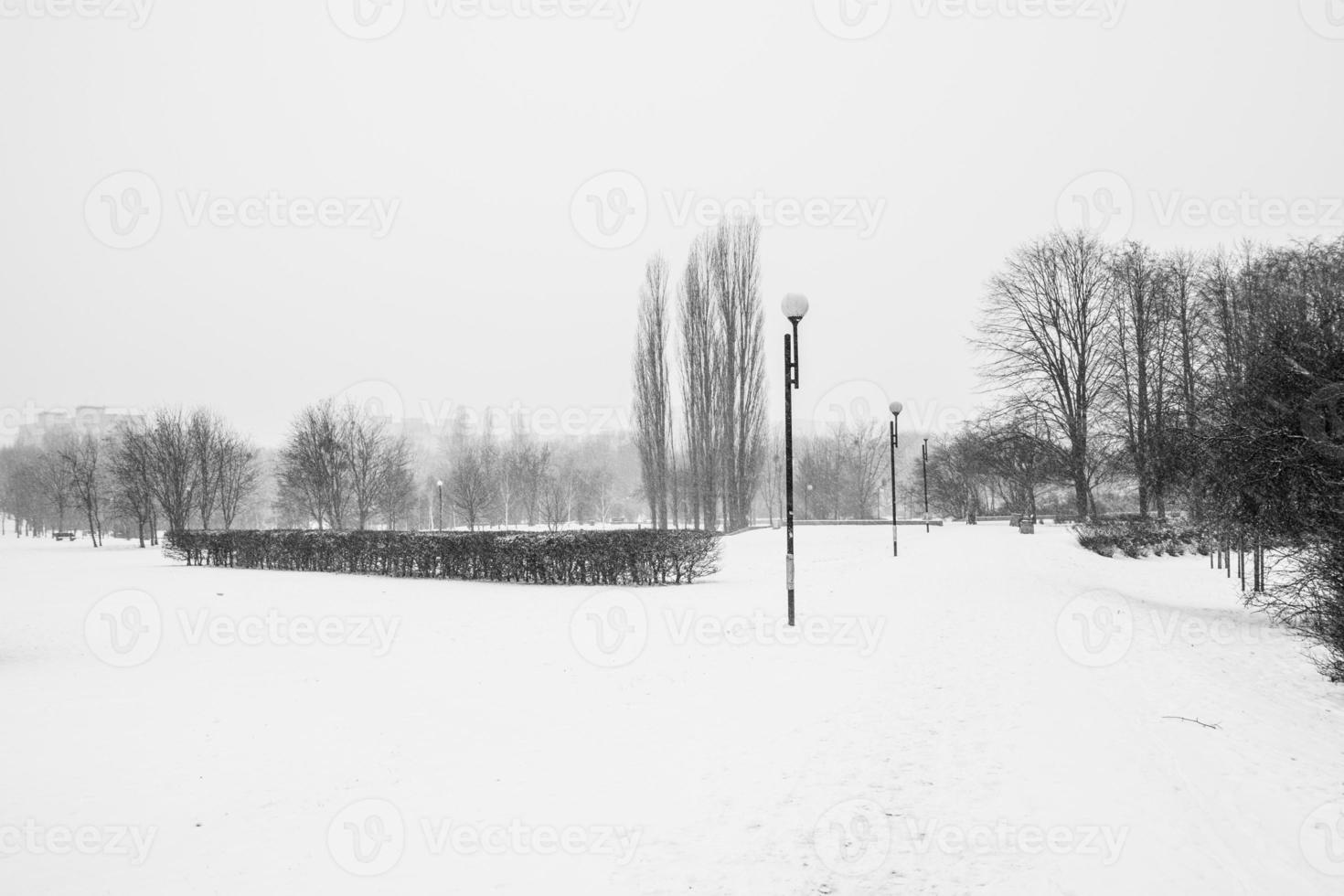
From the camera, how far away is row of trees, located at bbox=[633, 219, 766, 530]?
34.2 metres

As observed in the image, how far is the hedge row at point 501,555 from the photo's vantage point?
54.3ft

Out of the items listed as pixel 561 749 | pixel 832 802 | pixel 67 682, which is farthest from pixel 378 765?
pixel 67 682

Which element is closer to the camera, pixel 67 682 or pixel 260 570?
pixel 67 682

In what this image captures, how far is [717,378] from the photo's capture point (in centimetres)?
3450

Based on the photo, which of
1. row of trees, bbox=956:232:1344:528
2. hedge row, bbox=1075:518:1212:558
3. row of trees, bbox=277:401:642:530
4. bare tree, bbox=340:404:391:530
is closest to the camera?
hedge row, bbox=1075:518:1212:558

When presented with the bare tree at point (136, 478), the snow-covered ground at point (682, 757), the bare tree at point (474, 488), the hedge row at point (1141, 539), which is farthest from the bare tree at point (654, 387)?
the bare tree at point (136, 478)

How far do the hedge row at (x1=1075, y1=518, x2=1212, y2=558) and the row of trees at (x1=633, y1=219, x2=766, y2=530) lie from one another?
48.2 ft

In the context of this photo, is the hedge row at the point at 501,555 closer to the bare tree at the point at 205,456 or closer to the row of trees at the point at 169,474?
the row of trees at the point at 169,474

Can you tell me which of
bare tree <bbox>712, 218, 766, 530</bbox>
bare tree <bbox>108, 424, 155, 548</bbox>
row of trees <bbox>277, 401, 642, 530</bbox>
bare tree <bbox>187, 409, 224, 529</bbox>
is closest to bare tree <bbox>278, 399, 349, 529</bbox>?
row of trees <bbox>277, 401, 642, 530</bbox>

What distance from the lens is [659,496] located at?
115 ft

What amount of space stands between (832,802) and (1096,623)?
865 cm

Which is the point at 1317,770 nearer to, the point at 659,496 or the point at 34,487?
the point at 659,496

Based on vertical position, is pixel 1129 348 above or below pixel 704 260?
below

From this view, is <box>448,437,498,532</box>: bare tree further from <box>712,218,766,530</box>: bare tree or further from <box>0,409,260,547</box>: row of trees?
<box>712,218,766,530</box>: bare tree
